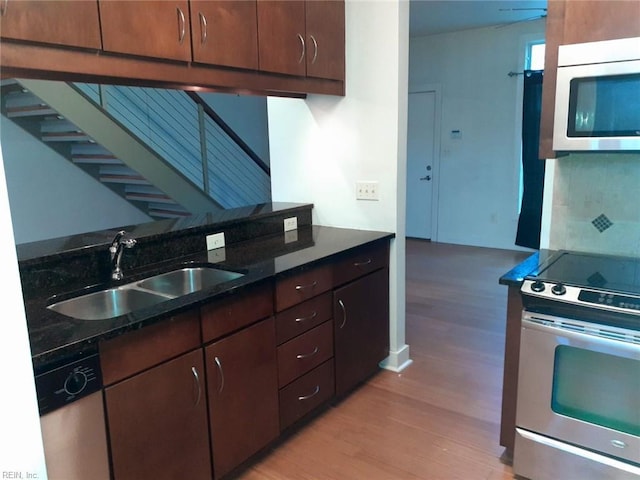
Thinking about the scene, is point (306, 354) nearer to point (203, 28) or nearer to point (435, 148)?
point (203, 28)

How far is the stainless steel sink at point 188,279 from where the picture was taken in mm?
2193

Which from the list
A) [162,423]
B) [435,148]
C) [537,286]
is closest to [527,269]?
[537,286]

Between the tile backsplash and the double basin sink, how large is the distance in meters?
1.59

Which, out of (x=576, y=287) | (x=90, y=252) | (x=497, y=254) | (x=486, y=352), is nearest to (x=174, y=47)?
(x=90, y=252)

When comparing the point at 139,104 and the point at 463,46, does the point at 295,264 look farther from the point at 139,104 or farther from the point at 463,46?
the point at 463,46

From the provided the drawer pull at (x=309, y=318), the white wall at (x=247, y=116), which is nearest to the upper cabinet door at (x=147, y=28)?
the drawer pull at (x=309, y=318)

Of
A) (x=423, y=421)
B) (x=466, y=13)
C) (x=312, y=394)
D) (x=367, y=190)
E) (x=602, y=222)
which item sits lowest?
(x=423, y=421)

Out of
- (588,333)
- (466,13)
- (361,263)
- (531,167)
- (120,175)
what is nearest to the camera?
(588,333)

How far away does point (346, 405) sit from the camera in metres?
2.71

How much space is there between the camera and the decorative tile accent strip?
2.27 m

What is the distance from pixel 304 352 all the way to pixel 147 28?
5.18 feet

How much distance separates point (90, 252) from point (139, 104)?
295 centimetres

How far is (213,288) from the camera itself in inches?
74.0

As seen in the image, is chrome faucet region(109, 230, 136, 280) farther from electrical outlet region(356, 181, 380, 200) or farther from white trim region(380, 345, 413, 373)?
white trim region(380, 345, 413, 373)
